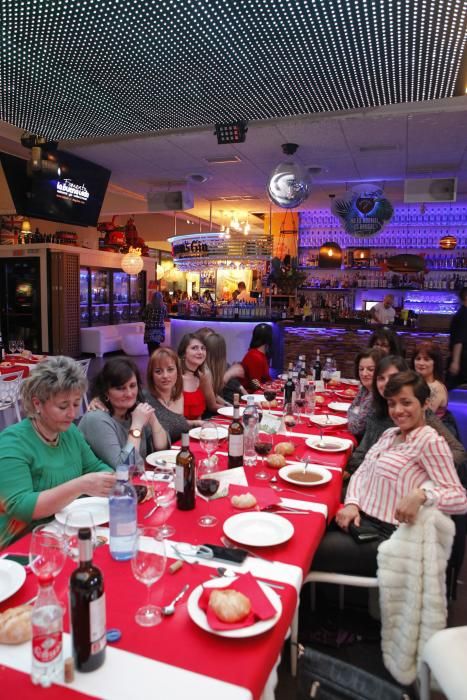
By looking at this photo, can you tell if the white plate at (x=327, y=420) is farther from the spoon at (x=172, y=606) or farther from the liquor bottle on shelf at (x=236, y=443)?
the spoon at (x=172, y=606)

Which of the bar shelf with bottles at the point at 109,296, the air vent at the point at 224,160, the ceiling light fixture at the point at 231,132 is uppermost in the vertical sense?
the air vent at the point at 224,160

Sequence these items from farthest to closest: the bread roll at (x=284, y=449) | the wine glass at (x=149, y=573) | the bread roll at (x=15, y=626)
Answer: the bread roll at (x=284, y=449) → the wine glass at (x=149, y=573) → the bread roll at (x=15, y=626)

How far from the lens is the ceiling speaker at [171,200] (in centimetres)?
875

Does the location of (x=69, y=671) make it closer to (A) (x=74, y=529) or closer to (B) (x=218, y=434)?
(A) (x=74, y=529)

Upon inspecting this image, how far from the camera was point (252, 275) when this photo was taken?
16.1 meters

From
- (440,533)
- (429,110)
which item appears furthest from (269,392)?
(429,110)

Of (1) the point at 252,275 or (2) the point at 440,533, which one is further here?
(1) the point at 252,275

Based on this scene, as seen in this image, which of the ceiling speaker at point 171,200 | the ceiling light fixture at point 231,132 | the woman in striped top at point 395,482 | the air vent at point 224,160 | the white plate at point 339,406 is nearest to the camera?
the woman in striped top at point 395,482

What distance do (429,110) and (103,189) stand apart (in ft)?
15.9

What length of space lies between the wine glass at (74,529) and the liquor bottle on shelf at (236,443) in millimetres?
845

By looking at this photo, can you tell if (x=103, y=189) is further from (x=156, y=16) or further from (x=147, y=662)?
(x=147, y=662)

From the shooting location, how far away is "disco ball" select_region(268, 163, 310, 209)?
561cm

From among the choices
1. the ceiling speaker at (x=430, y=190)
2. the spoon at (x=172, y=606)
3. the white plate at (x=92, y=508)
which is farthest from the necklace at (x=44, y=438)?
the ceiling speaker at (x=430, y=190)

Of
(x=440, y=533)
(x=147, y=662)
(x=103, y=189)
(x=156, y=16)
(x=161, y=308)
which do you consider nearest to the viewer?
(x=147, y=662)
